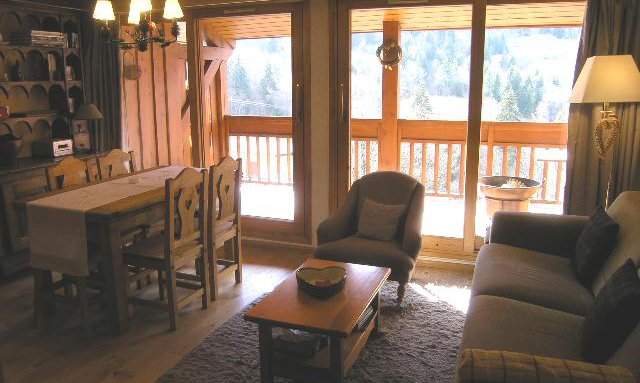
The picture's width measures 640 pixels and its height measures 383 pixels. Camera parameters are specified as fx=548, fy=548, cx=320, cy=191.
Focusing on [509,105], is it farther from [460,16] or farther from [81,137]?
[81,137]

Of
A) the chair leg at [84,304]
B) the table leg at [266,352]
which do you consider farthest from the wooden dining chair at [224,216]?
the table leg at [266,352]

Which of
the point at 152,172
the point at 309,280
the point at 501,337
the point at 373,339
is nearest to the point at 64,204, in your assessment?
the point at 152,172

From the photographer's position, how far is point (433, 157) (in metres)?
5.96

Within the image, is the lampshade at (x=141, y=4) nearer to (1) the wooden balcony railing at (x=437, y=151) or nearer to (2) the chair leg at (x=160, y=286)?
(2) the chair leg at (x=160, y=286)

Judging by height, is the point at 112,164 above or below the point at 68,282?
above

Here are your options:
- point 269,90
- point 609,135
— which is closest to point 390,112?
Result: point 269,90

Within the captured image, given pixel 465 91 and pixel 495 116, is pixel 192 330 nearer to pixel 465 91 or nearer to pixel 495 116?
pixel 465 91

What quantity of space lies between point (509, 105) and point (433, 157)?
1.21 metres

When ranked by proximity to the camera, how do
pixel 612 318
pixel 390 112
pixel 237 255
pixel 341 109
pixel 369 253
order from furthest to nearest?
pixel 390 112
pixel 341 109
pixel 237 255
pixel 369 253
pixel 612 318

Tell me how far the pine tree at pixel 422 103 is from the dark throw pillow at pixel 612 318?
3.06 meters

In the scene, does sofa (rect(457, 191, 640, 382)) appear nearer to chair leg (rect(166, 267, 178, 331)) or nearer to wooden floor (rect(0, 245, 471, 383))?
wooden floor (rect(0, 245, 471, 383))

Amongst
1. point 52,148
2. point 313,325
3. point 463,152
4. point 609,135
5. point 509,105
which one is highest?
point 509,105

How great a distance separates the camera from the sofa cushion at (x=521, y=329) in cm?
219

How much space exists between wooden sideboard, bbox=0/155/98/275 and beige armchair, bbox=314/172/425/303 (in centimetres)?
190
